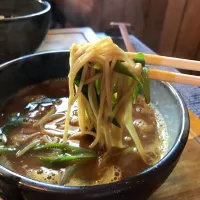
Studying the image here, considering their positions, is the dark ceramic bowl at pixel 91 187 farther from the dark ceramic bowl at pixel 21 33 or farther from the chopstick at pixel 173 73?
the dark ceramic bowl at pixel 21 33

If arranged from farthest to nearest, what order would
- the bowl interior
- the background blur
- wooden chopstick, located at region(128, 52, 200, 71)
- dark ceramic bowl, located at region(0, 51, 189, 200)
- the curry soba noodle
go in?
the background blur < the bowl interior < wooden chopstick, located at region(128, 52, 200, 71) < the curry soba noodle < dark ceramic bowl, located at region(0, 51, 189, 200)

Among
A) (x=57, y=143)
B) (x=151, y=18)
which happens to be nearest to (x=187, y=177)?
(x=57, y=143)

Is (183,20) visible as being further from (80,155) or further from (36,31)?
(80,155)

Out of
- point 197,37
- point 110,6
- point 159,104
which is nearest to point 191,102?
point 159,104

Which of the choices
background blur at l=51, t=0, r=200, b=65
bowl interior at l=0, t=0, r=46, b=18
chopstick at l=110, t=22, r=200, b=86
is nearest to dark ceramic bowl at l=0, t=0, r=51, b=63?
bowl interior at l=0, t=0, r=46, b=18

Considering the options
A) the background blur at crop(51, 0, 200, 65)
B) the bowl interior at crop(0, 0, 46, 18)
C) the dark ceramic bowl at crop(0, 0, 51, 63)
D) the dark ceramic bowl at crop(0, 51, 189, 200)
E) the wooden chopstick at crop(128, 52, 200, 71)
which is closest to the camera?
the dark ceramic bowl at crop(0, 51, 189, 200)

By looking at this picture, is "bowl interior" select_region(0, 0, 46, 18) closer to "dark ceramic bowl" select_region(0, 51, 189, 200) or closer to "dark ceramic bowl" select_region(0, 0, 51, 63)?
"dark ceramic bowl" select_region(0, 0, 51, 63)
